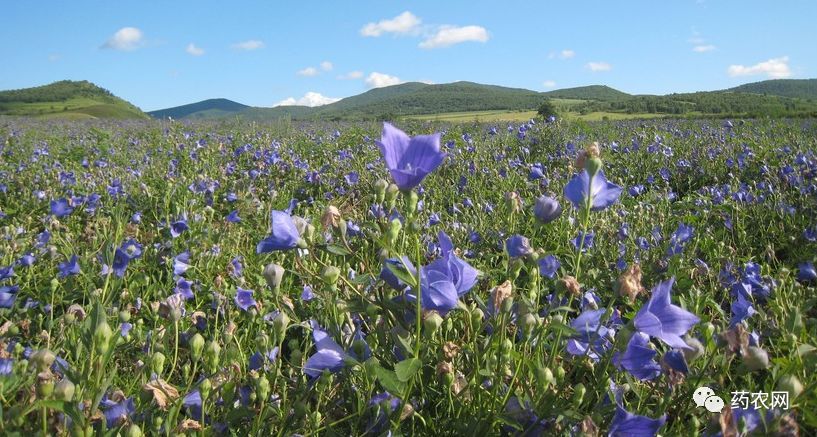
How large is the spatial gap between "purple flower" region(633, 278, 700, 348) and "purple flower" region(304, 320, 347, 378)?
581 mm

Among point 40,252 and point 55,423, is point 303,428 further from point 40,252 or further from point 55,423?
point 40,252

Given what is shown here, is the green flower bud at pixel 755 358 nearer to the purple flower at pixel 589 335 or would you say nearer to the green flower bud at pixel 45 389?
the purple flower at pixel 589 335

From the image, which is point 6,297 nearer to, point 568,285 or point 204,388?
point 204,388

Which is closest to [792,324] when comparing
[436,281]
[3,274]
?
[436,281]

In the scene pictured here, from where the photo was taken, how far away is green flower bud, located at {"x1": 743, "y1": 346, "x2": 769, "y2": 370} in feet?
3.16

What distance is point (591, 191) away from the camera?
3.98 feet

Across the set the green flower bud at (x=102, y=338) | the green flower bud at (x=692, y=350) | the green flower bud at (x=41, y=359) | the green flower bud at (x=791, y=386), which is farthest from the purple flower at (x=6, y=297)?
the green flower bud at (x=791, y=386)

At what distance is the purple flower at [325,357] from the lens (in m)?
1.08

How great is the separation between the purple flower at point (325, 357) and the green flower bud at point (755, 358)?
769 millimetres

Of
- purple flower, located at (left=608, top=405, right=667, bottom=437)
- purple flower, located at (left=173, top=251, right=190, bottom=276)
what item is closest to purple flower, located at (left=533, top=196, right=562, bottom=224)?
purple flower, located at (left=608, top=405, right=667, bottom=437)

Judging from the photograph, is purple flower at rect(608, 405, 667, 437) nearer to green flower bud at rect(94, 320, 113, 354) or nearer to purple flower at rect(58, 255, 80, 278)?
green flower bud at rect(94, 320, 113, 354)

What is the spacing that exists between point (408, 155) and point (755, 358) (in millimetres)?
745

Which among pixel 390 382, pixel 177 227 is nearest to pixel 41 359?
pixel 390 382

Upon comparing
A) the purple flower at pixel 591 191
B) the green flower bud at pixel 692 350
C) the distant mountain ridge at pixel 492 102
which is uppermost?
the distant mountain ridge at pixel 492 102
